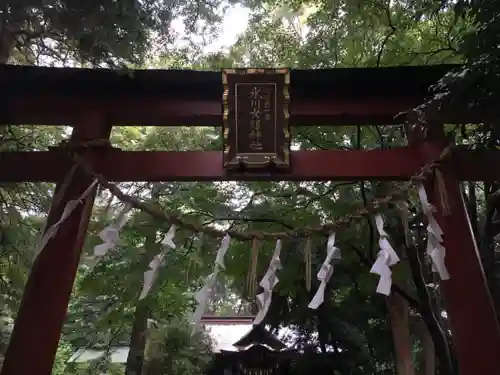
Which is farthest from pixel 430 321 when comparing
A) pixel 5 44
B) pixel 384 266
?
pixel 5 44

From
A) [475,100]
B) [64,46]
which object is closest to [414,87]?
[475,100]

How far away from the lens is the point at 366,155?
414 cm

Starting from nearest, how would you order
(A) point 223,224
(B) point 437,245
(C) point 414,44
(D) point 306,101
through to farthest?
(B) point 437,245, (D) point 306,101, (C) point 414,44, (A) point 223,224

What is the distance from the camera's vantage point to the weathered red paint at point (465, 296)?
3383 mm

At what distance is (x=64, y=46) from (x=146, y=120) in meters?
1.00

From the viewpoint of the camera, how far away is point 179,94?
13.9 feet

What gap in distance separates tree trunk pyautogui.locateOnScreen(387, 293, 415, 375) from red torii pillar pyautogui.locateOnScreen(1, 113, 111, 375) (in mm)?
4748

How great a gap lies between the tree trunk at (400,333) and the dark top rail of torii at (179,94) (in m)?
3.53

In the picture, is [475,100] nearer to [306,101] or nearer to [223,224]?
[306,101]

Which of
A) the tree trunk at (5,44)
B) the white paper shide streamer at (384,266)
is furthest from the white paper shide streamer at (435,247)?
the tree trunk at (5,44)

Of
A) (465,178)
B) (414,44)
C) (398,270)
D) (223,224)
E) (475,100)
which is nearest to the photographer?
(475,100)

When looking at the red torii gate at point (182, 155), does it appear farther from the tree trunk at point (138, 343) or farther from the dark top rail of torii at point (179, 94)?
the tree trunk at point (138, 343)

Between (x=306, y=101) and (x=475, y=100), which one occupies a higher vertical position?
(x=306, y=101)

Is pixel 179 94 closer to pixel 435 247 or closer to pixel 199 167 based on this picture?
pixel 199 167
